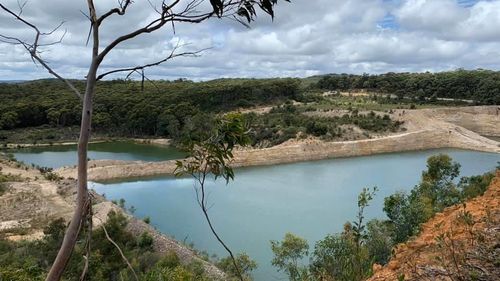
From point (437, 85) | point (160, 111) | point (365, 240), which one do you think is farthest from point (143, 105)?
point (365, 240)

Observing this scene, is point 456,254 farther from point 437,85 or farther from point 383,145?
point 437,85

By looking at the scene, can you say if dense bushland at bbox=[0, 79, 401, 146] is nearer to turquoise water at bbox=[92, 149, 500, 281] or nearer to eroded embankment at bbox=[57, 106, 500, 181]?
eroded embankment at bbox=[57, 106, 500, 181]

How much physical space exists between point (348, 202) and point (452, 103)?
27.7m

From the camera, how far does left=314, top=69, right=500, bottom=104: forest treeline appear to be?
135ft

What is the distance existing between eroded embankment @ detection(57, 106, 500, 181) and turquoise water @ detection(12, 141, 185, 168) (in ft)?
11.7

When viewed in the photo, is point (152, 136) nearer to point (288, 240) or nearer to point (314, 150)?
point (314, 150)

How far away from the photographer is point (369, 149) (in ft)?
101

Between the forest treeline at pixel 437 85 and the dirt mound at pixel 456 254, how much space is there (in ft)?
131

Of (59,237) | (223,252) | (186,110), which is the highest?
(186,110)

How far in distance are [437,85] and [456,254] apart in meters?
44.0

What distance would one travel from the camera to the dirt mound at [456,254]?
143 inches

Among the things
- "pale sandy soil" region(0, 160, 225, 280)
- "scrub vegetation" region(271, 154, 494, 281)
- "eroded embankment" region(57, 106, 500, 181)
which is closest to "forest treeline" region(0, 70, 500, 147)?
"eroded embankment" region(57, 106, 500, 181)

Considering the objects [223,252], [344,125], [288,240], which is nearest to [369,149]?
[344,125]

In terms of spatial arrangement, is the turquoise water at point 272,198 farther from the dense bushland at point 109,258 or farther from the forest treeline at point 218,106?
the forest treeline at point 218,106
